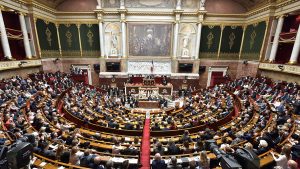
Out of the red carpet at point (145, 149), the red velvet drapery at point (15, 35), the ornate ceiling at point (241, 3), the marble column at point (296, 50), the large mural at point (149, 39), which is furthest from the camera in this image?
the large mural at point (149, 39)

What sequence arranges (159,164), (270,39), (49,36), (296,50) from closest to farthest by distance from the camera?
(159,164), (296,50), (270,39), (49,36)

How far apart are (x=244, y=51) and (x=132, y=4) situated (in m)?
14.0

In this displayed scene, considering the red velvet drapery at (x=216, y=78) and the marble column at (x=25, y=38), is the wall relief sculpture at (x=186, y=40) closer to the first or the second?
the red velvet drapery at (x=216, y=78)

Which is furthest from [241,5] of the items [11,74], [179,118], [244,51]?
[11,74]

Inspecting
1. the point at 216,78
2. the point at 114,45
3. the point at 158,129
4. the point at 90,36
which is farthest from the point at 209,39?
the point at 158,129

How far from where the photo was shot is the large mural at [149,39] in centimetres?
2023

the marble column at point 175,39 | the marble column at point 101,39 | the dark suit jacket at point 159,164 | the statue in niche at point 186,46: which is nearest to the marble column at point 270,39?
the statue in niche at point 186,46

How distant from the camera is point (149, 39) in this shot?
2045cm

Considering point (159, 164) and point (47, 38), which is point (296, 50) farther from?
point (47, 38)

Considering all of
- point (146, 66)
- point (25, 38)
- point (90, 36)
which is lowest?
point (146, 66)

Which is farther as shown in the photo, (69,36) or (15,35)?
(69,36)

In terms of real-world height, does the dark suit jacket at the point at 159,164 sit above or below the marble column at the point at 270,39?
below

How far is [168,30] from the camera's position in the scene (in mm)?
20375

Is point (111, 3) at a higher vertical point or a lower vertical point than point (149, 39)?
higher
